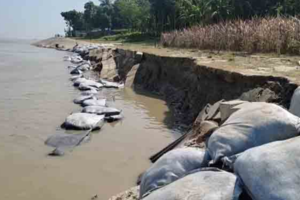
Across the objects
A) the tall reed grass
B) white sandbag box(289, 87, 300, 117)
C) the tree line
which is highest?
the tree line

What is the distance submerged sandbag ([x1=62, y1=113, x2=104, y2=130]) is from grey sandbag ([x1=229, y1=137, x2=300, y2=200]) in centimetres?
383

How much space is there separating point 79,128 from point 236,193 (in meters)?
4.01

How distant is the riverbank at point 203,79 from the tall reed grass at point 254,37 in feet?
2.91

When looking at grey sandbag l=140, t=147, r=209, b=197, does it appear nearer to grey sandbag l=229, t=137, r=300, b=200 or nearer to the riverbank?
grey sandbag l=229, t=137, r=300, b=200

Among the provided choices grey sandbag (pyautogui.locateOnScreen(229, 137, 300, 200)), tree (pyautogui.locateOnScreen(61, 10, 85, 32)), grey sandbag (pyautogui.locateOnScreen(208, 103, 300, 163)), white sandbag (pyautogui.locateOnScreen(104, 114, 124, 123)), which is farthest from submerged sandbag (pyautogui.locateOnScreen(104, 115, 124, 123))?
tree (pyautogui.locateOnScreen(61, 10, 85, 32))

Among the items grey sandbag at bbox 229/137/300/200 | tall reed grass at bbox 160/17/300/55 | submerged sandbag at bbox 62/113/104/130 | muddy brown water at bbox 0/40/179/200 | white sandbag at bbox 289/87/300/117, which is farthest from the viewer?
tall reed grass at bbox 160/17/300/55

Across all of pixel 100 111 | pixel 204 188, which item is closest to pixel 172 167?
pixel 204 188

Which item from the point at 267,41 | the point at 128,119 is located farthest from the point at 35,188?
the point at 267,41

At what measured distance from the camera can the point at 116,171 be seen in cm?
405

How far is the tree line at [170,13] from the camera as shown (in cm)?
2242

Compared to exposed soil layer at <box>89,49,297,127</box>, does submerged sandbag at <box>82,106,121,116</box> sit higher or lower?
lower

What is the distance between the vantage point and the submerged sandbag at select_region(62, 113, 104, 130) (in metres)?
5.53

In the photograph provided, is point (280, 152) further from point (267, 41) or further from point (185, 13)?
point (185, 13)

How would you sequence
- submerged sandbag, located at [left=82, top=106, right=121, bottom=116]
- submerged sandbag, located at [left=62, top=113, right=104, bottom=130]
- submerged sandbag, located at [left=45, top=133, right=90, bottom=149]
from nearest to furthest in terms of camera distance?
submerged sandbag, located at [left=45, top=133, right=90, bottom=149] < submerged sandbag, located at [left=62, top=113, right=104, bottom=130] < submerged sandbag, located at [left=82, top=106, right=121, bottom=116]
